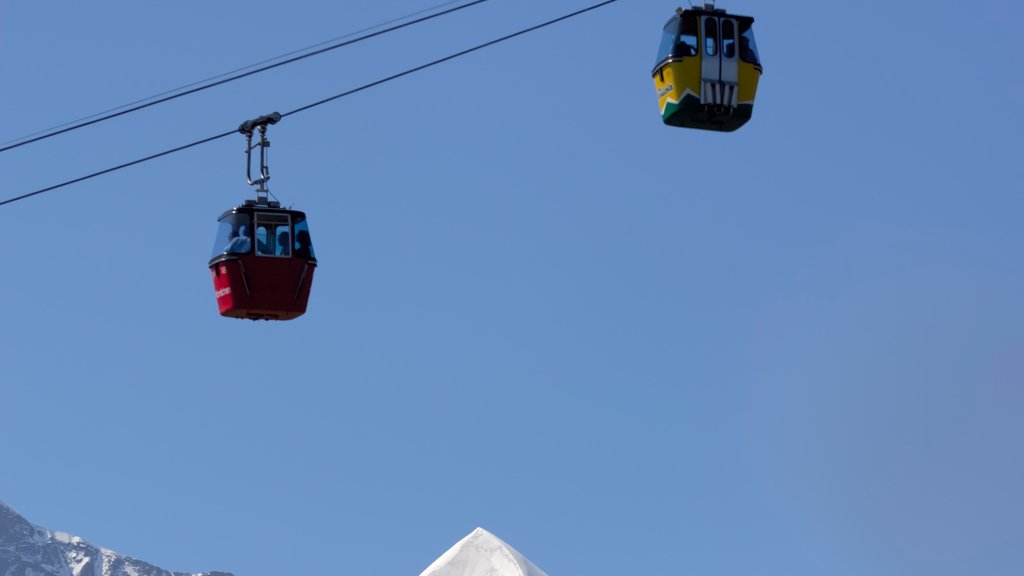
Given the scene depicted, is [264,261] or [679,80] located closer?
[679,80]

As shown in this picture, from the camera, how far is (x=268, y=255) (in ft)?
123

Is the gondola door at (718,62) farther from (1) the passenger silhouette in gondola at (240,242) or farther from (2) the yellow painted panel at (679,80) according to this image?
(1) the passenger silhouette in gondola at (240,242)

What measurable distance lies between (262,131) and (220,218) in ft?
12.5

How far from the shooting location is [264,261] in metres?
37.6

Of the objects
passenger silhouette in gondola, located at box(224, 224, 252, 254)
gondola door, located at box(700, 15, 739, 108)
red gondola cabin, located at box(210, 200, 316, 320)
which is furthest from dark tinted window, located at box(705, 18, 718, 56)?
passenger silhouette in gondola, located at box(224, 224, 252, 254)

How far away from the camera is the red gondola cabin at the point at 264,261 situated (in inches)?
1478

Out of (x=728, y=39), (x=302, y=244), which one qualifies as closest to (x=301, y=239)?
(x=302, y=244)

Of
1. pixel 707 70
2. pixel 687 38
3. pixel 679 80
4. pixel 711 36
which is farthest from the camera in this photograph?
pixel 711 36

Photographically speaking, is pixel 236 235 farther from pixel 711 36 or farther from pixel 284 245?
pixel 711 36

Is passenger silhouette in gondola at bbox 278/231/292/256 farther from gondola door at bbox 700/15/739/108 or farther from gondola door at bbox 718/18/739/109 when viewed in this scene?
gondola door at bbox 718/18/739/109

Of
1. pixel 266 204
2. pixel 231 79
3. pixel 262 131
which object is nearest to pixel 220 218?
pixel 266 204

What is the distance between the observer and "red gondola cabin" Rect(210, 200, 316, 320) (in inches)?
1478

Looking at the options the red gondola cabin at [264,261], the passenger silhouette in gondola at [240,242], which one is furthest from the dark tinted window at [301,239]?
the passenger silhouette in gondola at [240,242]

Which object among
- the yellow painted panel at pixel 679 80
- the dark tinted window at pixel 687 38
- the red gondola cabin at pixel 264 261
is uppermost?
the dark tinted window at pixel 687 38
